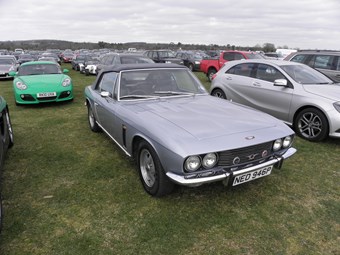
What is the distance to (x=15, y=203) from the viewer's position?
330 cm

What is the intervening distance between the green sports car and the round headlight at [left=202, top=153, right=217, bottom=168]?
6.86m

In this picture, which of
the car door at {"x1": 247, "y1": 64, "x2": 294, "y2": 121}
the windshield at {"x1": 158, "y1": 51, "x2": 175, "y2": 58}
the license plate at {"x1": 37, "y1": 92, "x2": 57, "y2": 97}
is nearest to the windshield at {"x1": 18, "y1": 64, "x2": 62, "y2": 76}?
the license plate at {"x1": 37, "y1": 92, "x2": 57, "y2": 97}

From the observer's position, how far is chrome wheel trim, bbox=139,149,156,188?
338 centimetres

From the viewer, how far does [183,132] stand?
116 inches

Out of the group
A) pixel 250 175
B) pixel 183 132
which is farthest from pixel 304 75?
pixel 183 132

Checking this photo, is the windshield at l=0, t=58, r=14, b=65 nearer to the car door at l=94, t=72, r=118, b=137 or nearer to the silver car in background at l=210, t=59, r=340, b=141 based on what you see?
the car door at l=94, t=72, r=118, b=137

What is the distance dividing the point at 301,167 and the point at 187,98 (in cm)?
214

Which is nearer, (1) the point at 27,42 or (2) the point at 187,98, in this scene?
(2) the point at 187,98

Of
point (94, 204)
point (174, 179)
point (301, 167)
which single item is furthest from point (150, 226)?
point (301, 167)

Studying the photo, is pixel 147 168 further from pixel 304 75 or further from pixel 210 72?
pixel 210 72

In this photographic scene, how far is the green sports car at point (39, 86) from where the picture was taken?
8094 millimetres

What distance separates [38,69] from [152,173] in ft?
25.4

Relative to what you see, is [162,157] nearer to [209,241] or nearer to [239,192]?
[209,241]

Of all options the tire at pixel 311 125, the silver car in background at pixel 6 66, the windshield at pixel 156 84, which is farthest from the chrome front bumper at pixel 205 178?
the silver car in background at pixel 6 66
